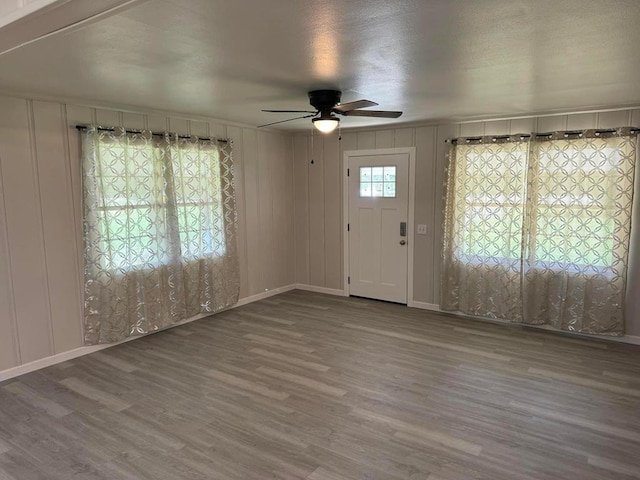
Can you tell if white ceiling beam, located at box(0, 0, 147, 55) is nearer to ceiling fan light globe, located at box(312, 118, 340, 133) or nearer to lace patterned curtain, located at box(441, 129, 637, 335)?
ceiling fan light globe, located at box(312, 118, 340, 133)

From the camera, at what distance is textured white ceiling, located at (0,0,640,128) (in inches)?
74.8

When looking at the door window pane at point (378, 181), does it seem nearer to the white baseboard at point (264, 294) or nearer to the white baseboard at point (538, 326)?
the white baseboard at point (538, 326)

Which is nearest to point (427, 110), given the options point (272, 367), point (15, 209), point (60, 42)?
point (272, 367)

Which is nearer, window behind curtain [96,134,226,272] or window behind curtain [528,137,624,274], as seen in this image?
window behind curtain [96,134,226,272]

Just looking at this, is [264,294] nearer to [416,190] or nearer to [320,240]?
[320,240]

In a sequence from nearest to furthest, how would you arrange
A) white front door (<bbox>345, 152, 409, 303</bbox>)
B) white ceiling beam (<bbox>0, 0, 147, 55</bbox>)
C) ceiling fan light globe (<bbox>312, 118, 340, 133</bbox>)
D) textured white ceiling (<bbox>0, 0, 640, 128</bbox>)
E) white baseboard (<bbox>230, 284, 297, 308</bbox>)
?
white ceiling beam (<bbox>0, 0, 147, 55</bbox>) < textured white ceiling (<bbox>0, 0, 640, 128</bbox>) < ceiling fan light globe (<bbox>312, 118, 340, 133</bbox>) < white front door (<bbox>345, 152, 409, 303</bbox>) < white baseboard (<bbox>230, 284, 297, 308</bbox>)

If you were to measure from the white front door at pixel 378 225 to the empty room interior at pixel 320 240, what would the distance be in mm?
33

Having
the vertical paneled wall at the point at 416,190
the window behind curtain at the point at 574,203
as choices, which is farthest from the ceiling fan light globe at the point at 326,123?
the window behind curtain at the point at 574,203

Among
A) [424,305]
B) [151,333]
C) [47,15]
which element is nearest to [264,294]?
[151,333]

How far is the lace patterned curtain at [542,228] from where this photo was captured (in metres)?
4.30

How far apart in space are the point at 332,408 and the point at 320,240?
3552 mm

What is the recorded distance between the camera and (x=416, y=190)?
5.54m

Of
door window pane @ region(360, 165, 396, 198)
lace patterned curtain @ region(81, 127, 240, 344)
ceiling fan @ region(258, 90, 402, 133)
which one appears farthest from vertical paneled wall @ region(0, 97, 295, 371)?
door window pane @ region(360, 165, 396, 198)

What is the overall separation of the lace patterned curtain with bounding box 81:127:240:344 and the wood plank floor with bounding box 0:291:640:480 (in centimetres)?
39
